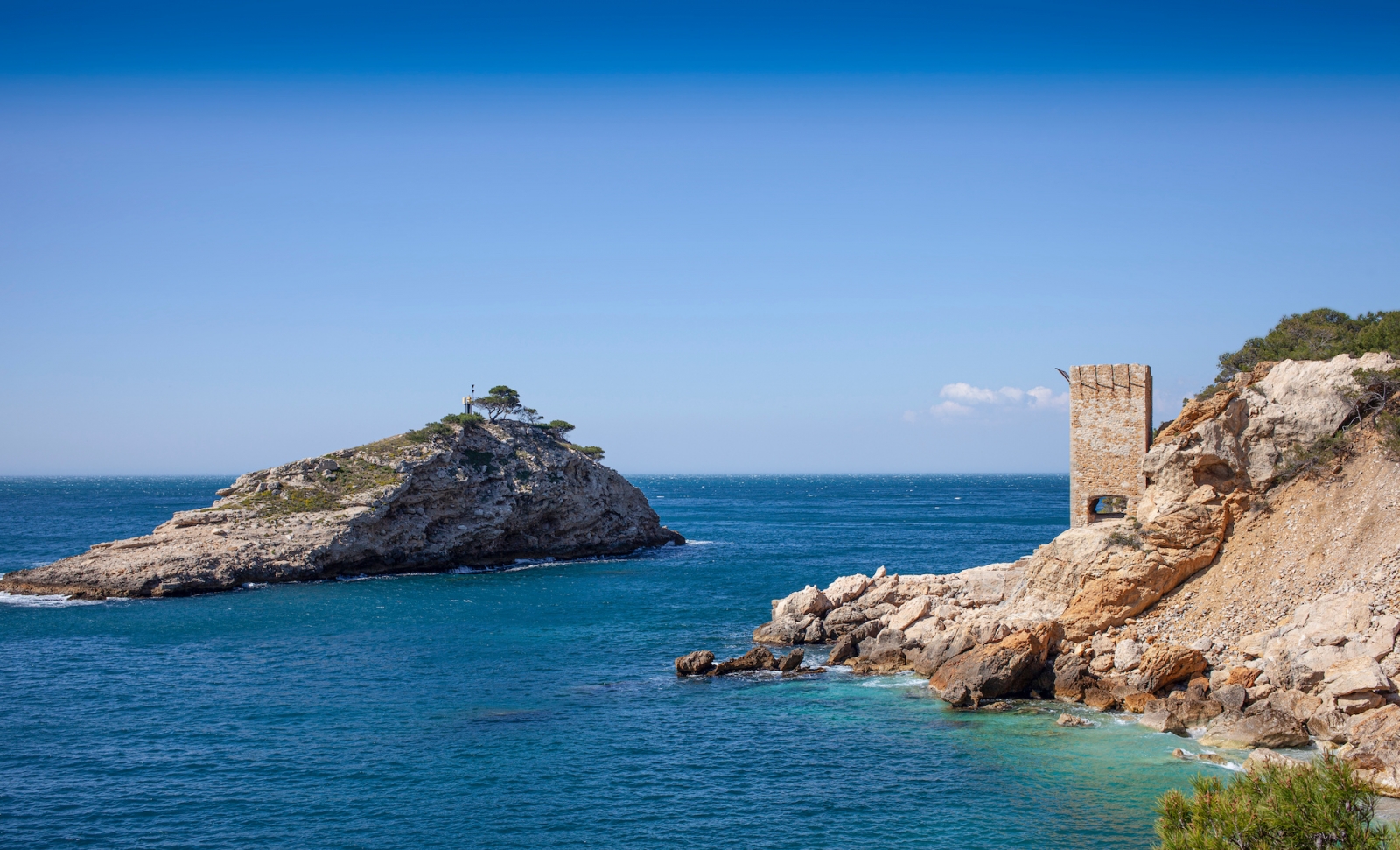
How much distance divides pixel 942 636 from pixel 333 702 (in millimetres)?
20253

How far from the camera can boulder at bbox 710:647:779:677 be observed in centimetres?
3148

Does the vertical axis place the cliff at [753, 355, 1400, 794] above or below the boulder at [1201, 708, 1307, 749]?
above

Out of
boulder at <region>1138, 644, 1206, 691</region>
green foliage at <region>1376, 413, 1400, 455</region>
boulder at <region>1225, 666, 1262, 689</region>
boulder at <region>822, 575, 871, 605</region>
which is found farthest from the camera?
boulder at <region>822, 575, 871, 605</region>

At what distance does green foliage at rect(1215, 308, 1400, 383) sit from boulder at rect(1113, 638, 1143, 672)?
38.9 feet

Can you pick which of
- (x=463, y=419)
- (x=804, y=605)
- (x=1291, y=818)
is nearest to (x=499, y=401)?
(x=463, y=419)

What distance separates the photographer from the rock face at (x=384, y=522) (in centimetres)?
4969

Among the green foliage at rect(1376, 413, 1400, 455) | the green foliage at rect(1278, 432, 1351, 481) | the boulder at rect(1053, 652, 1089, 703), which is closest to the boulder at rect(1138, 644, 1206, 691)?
the boulder at rect(1053, 652, 1089, 703)

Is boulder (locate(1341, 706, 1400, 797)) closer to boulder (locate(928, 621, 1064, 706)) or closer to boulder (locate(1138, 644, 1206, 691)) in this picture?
boulder (locate(1138, 644, 1206, 691))

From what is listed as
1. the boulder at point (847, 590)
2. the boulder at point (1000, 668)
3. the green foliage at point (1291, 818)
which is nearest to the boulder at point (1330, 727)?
the boulder at point (1000, 668)

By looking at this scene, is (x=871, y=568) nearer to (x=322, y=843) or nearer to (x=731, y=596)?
(x=731, y=596)

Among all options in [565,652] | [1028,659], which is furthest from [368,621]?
[1028,659]

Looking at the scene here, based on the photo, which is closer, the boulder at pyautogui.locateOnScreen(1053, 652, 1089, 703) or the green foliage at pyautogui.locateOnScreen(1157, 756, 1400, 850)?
the green foliage at pyautogui.locateOnScreen(1157, 756, 1400, 850)

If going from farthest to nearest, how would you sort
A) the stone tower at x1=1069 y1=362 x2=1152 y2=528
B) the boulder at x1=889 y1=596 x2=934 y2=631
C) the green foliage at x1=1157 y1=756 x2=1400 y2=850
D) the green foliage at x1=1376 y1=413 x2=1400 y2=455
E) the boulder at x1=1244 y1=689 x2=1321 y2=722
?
the boulder at x1=889 y1=596 x2=934 y2=631 → the stone tower at x1=1069 y1=362 x2=1152 y2=528 → the green foliage at x1=1376 y1=413 x2=1400 y2=455 → the boulder at x1=1244 y1=689 x2=1321 y2=722 → the green foliage at x1=1157 y1=756 x2=1400 y2=850

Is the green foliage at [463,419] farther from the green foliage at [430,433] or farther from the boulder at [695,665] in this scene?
the boulder at [695,665]
